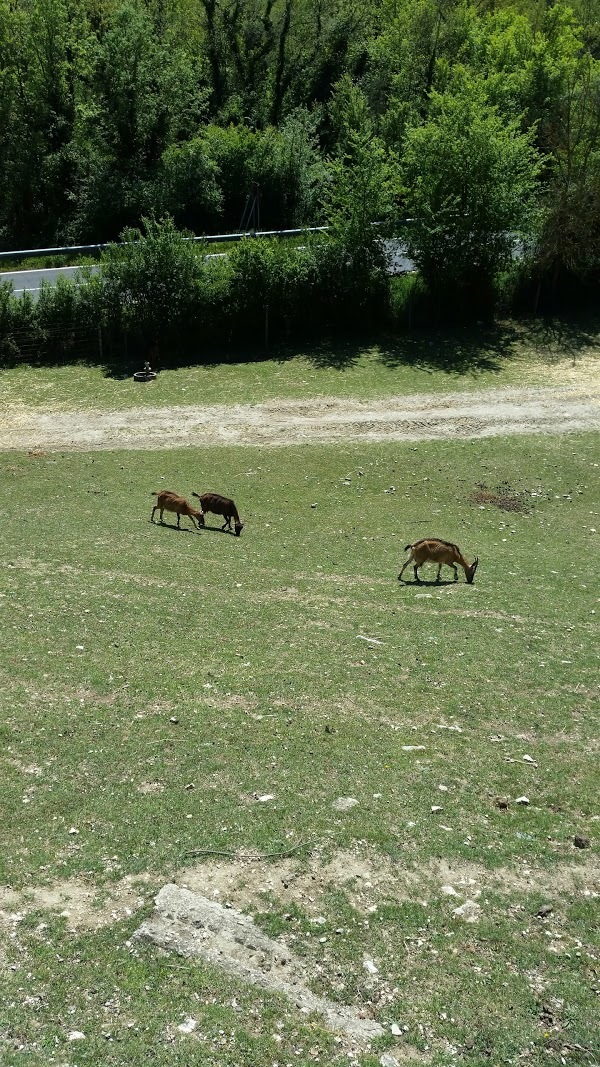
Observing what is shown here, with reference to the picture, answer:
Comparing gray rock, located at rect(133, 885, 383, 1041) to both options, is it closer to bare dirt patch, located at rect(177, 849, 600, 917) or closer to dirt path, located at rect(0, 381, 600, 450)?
bare dirt patch, located at rect(177, 849, 600, 917)

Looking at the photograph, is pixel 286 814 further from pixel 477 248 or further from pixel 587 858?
pixel 477 248

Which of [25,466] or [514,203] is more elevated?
[514,203]

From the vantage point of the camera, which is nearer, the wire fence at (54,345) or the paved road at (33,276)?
the wire fence at (54,345)

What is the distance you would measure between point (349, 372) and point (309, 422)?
701 centimetres

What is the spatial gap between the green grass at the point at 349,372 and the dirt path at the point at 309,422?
4.19ft

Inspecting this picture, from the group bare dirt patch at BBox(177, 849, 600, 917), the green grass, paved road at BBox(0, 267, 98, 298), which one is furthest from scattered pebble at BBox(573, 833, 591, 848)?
paved road at BBox(0, 267, 98, 298)

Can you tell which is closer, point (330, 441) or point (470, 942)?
point (470, 942)

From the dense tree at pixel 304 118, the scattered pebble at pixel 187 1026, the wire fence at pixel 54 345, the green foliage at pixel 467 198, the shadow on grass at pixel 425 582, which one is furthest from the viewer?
the dense tree at pixel 304 118

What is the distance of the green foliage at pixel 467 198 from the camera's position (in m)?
46.6

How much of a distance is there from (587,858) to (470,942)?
8.09 ft

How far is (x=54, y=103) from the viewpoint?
6994cm

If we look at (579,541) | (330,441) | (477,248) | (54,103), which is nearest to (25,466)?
(330,441)

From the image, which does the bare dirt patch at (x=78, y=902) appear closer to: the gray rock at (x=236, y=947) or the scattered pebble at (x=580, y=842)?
the gray rock at (x=236, y=947)

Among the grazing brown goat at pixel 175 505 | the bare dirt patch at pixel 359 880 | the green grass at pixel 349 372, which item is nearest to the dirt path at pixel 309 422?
the green grass at pixel 349 372
